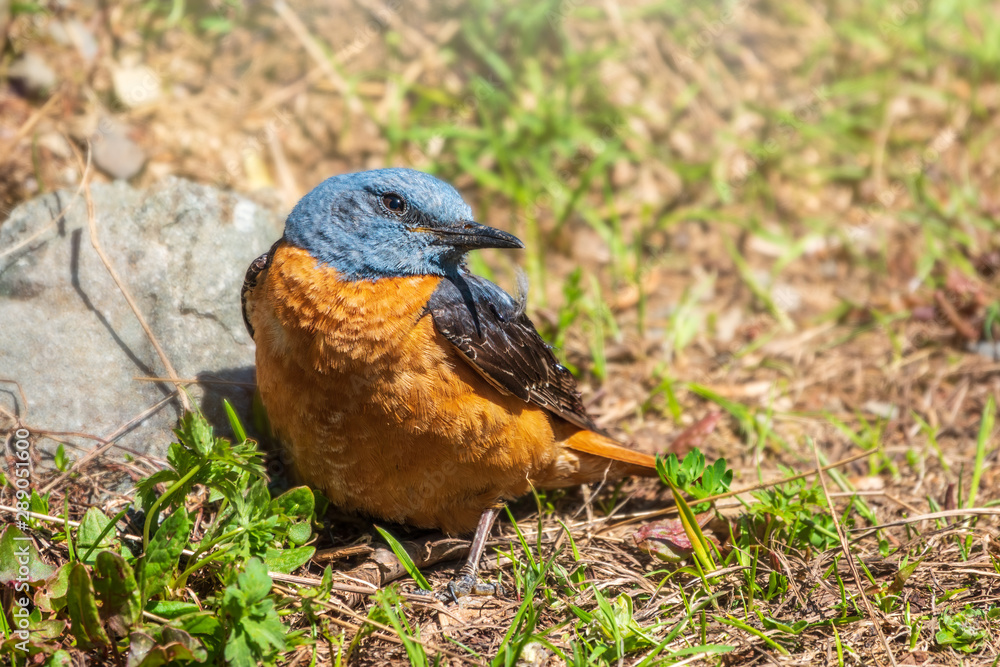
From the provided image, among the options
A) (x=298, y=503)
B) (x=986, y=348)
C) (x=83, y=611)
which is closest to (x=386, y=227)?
(x=298, y=503)

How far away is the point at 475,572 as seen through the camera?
3.99 m

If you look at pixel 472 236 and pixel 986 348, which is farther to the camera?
pixel 986 348

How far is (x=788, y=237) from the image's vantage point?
6.84m

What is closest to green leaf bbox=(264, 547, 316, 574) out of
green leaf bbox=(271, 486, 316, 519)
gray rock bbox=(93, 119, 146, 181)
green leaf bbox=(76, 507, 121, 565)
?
green leaf bbox=(271, 486, 316, 519)

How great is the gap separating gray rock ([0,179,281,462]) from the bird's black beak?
1475 mm

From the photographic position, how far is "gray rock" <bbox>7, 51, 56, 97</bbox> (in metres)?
5.53

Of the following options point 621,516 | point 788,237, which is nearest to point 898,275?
point 788,237

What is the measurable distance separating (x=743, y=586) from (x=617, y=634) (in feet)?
2.73

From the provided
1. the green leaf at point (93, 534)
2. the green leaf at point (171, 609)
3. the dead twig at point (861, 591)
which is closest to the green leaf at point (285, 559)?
the green leaf at point (171, 609)

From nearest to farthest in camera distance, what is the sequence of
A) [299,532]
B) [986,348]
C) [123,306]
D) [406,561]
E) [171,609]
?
[171,609]
[299,532]
[406,561]
[123,306]
[986,348]

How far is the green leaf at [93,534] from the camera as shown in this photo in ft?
10.7

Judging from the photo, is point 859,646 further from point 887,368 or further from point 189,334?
point 189,334

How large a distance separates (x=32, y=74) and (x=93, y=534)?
3753 millimetres

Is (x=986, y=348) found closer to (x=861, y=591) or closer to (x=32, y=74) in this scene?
(x=861, y=591)
